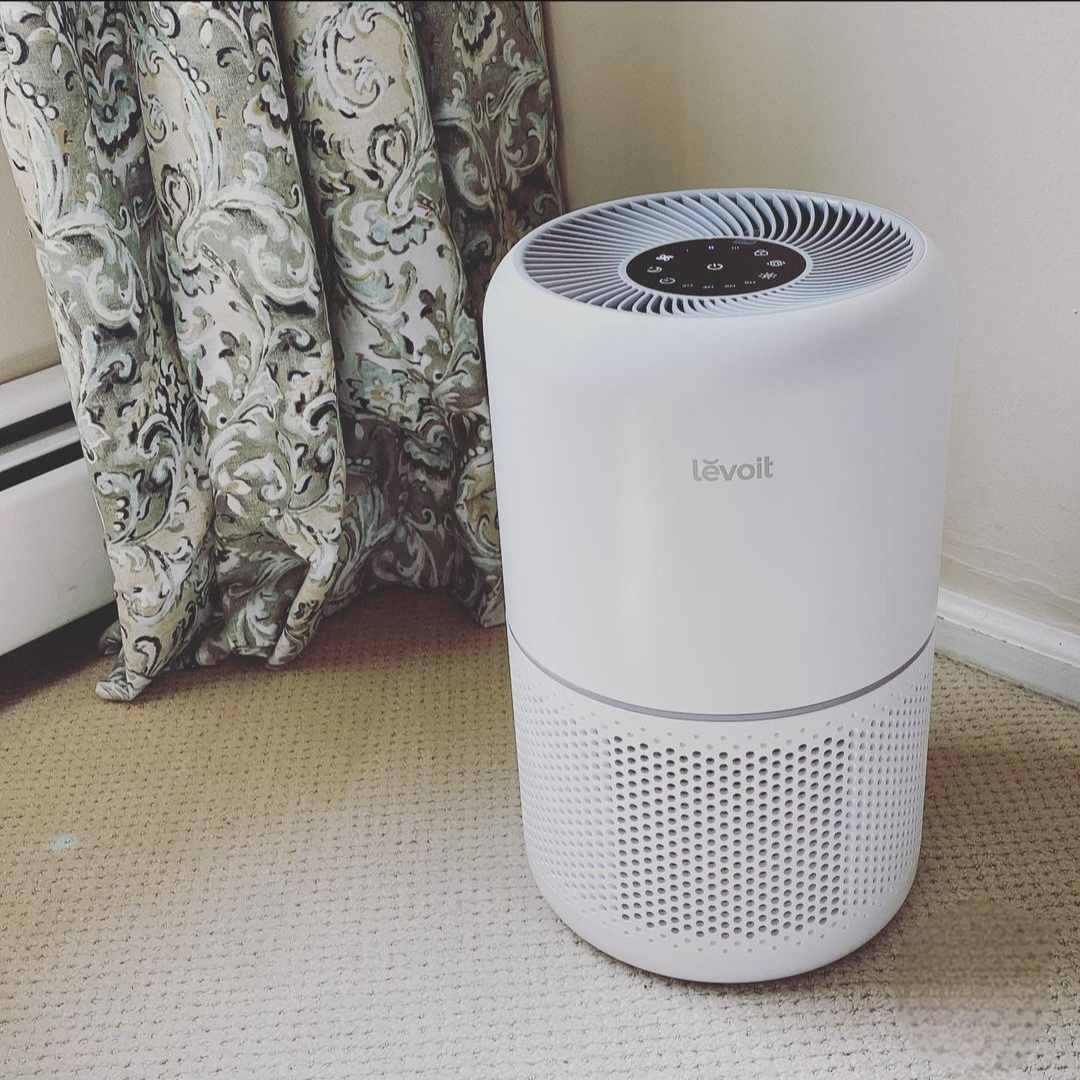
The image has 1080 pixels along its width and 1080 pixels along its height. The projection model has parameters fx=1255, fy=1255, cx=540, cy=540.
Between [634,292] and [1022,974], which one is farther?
[1022,974]

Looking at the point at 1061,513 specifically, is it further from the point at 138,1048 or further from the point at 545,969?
the point at 138,1048

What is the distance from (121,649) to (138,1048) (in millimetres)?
466

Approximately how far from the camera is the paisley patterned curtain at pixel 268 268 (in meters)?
0.98

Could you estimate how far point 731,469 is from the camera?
0.67 meters

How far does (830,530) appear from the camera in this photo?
692mm

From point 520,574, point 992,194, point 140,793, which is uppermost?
point 992,194

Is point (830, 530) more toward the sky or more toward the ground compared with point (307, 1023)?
more toward the sky

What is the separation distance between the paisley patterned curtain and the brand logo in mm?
498

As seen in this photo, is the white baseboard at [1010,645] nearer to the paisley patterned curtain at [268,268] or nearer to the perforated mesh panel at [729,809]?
the perforated mesh panel at [729,809]

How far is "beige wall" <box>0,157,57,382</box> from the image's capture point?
1.09 m

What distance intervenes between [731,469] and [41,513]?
28.8 inches

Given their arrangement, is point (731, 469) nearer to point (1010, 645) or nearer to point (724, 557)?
point (724, 557)

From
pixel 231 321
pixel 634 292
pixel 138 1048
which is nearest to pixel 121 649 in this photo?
pixel 231 321

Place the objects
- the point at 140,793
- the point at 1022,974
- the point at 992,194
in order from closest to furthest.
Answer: the point at 1022,974 → the point at 992,194 → the point at 140,793
